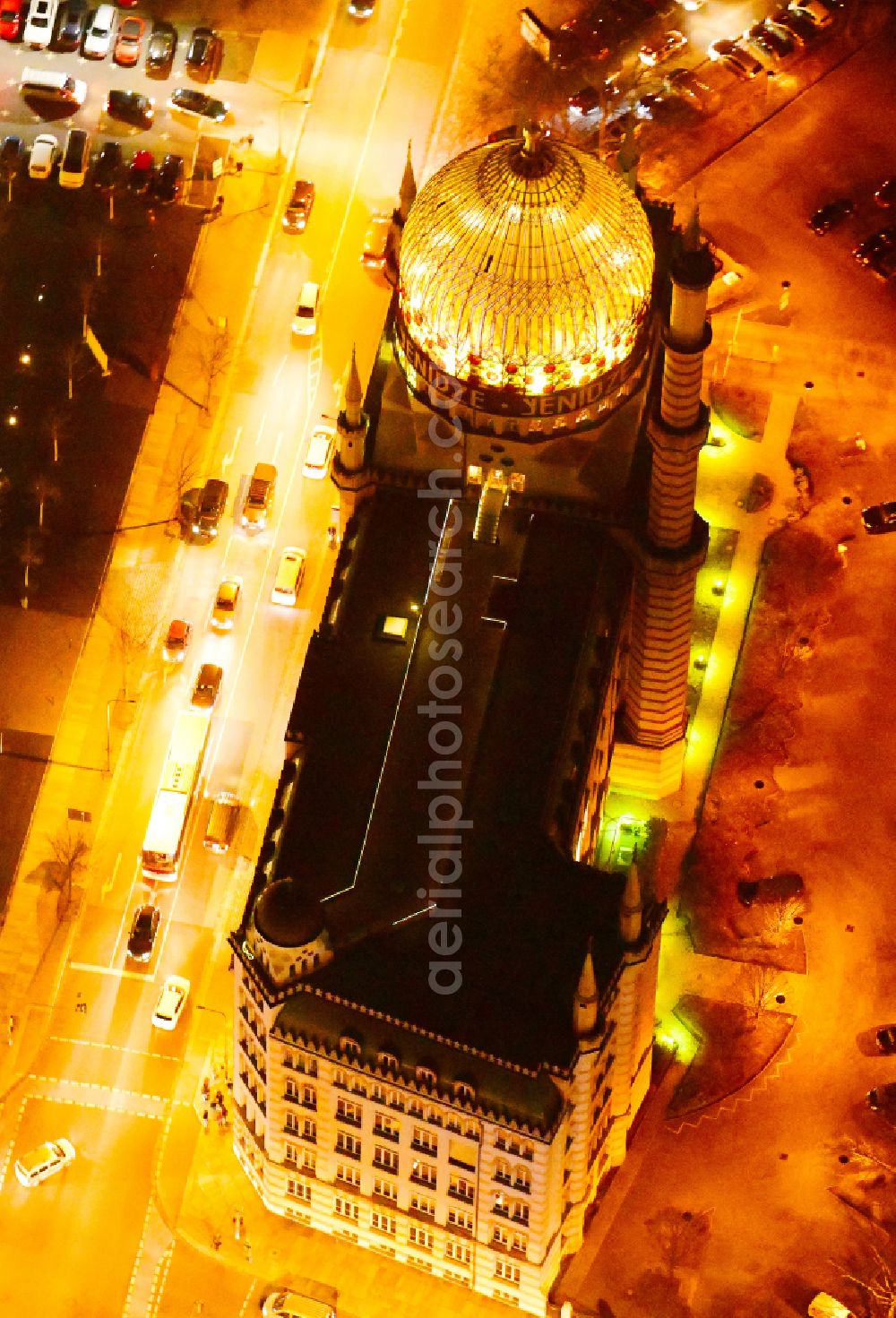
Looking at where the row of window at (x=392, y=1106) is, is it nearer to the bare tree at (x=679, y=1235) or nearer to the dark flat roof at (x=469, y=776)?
the dark flat roof at (x=469, y=776)

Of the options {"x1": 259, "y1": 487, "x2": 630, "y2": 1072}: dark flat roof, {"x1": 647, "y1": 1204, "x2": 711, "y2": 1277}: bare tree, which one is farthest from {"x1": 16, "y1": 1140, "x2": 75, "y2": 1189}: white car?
{"x1": 647, "y1": 1204, "x2": 711, "y2": 1277}: bare tree

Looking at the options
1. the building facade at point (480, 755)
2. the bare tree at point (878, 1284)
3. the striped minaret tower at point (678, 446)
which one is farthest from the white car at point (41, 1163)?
the striped minaret tower at point (678, 446)

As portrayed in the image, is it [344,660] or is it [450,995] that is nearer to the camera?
[450,995]

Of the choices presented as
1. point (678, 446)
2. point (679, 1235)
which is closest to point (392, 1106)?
point (679, 1235)

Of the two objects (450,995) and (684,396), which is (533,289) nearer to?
(684,396)

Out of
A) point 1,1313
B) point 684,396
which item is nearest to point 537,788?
point 684,396

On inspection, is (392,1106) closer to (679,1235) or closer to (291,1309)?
(291,1309)
